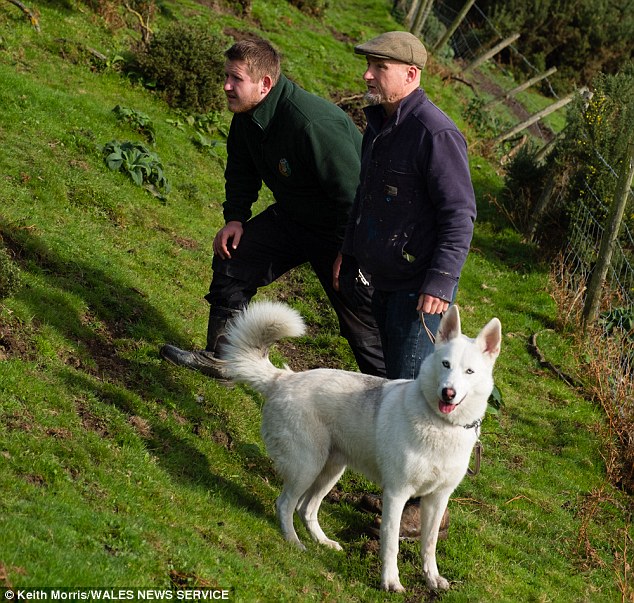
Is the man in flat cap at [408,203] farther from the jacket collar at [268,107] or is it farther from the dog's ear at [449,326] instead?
the jacket collar at [268,107]

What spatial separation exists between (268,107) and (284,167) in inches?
19.3

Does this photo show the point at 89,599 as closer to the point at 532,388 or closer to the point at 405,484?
the point at 405,484

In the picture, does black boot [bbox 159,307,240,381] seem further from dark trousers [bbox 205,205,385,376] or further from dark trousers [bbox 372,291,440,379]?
dark trousers [bbox 372,291,440,379]

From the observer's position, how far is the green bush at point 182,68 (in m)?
13.5

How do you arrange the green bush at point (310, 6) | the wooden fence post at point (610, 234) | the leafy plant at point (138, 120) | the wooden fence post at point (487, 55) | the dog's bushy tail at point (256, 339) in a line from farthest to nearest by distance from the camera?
the wooden fence post at point (487, 55), the green bush at point (310, 6), the leafy plant at point (138, 120), the wooden fence post at point (610, 234), the dog's bushy tail at point (256, 339)

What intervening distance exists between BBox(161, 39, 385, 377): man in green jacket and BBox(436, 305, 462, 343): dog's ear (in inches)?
Answer: 62.0

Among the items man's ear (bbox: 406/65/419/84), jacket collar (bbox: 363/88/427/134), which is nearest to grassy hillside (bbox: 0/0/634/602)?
jacket collar (bbox: 363/88/427/134)

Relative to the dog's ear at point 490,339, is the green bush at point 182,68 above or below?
below

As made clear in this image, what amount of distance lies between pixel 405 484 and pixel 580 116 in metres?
11.2

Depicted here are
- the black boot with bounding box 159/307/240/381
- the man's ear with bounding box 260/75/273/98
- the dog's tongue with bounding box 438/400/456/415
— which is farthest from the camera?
the black boot with bounding box 159/307/240/381

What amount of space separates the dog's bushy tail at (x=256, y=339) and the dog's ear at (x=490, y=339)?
4.51ft

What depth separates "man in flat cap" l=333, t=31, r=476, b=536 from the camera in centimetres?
534

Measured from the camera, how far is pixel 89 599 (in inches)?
154

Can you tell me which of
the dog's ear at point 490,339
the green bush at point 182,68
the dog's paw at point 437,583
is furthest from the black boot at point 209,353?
the green bush at point 182,68
